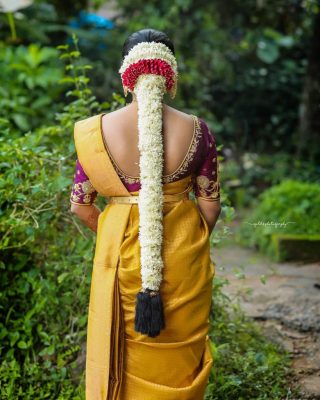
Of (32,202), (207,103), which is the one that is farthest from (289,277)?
(207,103)

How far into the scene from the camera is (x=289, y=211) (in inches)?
294

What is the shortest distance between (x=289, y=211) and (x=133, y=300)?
4885 mm

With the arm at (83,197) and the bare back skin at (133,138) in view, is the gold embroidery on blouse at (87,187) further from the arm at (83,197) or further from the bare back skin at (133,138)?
the bare back skin at (133,138)

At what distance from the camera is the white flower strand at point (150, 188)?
277 cm

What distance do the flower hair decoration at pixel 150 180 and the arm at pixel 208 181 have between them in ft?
0.76

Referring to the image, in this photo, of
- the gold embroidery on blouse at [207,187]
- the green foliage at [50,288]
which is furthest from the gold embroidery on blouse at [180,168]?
the green foliage at [50,288]

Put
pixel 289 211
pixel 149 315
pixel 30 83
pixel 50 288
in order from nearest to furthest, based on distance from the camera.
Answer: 1. pixel 149 315
2. pixel 50 288
3. pixel 289 211
4. pixel 30 83

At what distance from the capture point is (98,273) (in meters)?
2.91

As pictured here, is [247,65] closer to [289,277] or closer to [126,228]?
[289,277]

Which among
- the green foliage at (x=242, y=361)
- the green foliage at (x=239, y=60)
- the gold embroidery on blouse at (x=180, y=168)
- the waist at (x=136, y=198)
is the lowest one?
the green foliage at (x=242, y=361)

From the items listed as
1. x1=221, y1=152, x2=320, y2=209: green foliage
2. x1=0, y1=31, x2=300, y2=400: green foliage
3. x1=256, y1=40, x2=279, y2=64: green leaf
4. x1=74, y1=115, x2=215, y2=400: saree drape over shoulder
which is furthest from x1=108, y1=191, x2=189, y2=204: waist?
x1=256, y1=40, x2=279, y2=64: green leaf

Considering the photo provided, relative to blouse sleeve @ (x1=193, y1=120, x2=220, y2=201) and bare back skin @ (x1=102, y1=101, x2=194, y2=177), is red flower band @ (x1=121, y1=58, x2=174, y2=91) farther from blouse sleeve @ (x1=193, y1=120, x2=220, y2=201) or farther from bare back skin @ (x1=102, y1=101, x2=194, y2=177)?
blouse sleeve @ (x1=193, y1=120, x2=220, y2=201)

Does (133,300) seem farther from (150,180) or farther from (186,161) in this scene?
(186,161)

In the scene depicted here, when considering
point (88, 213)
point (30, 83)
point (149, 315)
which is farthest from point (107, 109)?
point (30, 83)
